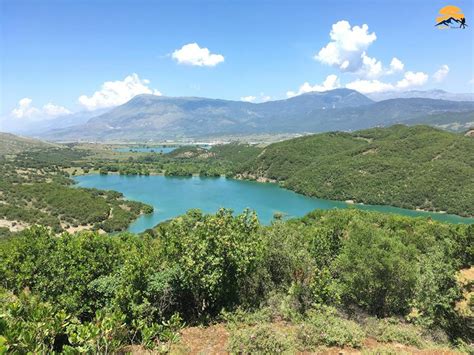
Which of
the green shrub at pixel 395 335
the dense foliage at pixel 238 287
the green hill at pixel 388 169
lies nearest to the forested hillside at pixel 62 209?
the dense foliage at pixel 238 287

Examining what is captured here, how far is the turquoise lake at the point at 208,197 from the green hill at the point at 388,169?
→ 487 centimetres

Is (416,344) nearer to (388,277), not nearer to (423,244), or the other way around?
(388,277)

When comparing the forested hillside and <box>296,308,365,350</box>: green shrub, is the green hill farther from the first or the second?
<box>296,308,365,350</box>: green shrub

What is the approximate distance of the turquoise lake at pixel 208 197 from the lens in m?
98.2

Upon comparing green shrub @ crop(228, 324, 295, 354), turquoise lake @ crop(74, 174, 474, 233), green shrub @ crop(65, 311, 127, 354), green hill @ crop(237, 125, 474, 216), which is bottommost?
turquoise lake @ crop(74, 174, 474, 233)

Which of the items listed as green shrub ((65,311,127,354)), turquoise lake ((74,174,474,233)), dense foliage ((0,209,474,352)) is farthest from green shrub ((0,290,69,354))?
turquoise lake ((74,174,474,233))

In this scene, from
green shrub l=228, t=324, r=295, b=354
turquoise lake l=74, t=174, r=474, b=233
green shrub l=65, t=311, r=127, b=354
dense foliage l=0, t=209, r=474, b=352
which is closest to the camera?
green shrub l=65, t=311, r=127, b=354

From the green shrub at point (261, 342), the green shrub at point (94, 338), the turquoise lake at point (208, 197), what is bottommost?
the turquoise lake at point (208, 197)

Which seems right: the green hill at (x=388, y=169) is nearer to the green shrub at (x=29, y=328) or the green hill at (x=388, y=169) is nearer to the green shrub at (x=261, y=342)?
the green shrub at (x=261, y=342)

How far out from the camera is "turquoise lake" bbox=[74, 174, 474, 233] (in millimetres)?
98244

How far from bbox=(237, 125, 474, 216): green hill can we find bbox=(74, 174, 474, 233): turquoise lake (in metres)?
4.87

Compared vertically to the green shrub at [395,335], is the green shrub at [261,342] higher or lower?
higher

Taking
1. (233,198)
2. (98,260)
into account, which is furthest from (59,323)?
(233,198)

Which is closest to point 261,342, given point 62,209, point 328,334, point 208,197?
point 328,334
